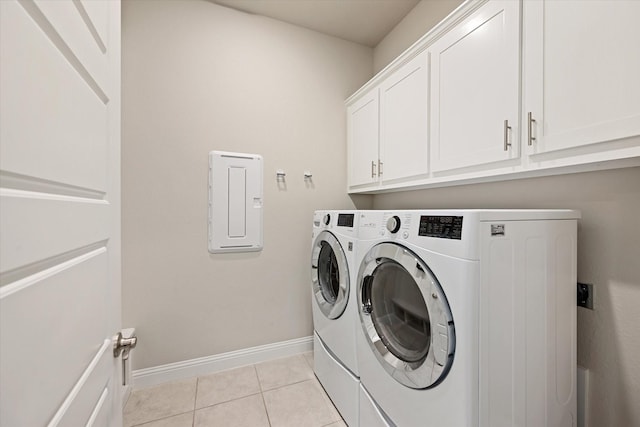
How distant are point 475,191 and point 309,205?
1287 millimetres

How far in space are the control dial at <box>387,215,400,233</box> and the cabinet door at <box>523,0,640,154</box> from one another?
60 cm

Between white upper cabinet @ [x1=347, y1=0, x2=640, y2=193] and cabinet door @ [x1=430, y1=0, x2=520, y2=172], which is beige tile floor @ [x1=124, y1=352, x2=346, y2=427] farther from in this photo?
cabinet door @ [x1=430, y1=0, x2=520, y2=172]

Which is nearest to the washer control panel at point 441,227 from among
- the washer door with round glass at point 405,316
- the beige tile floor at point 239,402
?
the washer door with round glass at point 405,316

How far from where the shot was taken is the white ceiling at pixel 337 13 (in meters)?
2.01

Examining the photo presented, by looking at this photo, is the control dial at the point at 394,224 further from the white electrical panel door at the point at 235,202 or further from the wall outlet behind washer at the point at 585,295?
the white electrical panel door at the point at 235,202

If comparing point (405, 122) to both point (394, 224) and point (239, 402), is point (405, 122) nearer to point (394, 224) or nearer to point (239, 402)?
point (394, 224)

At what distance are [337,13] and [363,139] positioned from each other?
1.03 m

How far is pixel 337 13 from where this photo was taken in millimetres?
2119

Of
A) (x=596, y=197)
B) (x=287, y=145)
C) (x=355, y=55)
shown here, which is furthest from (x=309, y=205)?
(x=596, y=197)

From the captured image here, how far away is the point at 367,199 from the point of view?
8.46ft

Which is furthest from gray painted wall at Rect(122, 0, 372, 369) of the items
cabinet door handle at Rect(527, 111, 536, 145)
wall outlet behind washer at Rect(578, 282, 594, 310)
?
wall outlet behind washer at Rect(578, 282, 594, 310)

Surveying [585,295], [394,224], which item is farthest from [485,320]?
[585,295]

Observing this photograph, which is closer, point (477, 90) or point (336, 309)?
point (477, 90)

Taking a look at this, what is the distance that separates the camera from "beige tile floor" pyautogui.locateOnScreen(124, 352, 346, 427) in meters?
1.55
